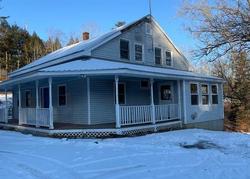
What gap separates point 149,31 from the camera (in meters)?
23.7

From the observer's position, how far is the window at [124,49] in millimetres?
21516

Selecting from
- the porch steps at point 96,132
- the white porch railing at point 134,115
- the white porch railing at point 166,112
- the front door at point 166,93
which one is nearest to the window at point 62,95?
the porch steps at point 96,132

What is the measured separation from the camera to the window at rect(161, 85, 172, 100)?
2097 centimetres

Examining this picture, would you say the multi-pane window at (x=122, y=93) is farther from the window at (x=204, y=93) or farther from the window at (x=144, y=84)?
the window at (x=204, y=93)

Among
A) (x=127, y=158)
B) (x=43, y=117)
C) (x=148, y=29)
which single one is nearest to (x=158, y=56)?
(x=148, y=29)

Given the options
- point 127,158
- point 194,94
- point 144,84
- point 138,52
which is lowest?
point 127,158

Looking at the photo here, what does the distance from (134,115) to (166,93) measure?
205 inches

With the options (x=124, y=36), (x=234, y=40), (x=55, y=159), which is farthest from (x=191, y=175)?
(x=124, y=36)

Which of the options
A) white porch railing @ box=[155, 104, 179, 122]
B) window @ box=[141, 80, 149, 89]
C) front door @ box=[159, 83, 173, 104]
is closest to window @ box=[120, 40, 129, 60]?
window @ box=[141, 80, 149, 89]

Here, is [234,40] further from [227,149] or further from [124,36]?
[124,36]

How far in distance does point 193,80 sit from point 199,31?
5.13 meters

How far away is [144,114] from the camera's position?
17234 millimetres

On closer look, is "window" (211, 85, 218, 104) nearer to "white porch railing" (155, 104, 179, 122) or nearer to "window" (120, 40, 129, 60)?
"white porch railing" (155, 104, 179, 122)

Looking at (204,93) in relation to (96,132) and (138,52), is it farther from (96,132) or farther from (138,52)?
(96,132)
